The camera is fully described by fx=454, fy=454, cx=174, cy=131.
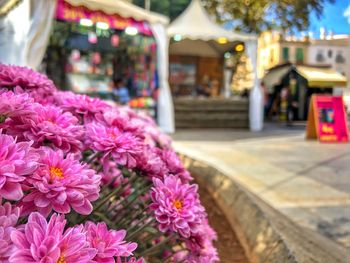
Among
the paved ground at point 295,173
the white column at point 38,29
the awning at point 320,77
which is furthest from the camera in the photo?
the awning at point 320,77

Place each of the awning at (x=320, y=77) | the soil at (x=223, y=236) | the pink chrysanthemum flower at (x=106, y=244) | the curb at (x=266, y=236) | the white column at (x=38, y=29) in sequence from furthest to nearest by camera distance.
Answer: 1. the awning at (x=320, y=77)
2. the white column at (x=38, y=29)
3. the soil at (x=223, y=236)
4. the curb at (x=266, y=236)
5. the pink chrysanthemum flower at (x=106, y=244)

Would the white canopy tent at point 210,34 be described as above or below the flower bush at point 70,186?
above

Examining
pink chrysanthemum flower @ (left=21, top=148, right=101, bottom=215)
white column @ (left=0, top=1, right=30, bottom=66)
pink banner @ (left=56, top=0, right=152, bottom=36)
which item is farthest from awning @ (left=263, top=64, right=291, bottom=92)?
pink chrysanthemum flower @ (left=21, top=148, right=101, bottom=215)

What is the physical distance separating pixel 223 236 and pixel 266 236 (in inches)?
27.3

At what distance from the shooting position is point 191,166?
4.34m

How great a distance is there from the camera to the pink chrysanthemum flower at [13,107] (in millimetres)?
1075

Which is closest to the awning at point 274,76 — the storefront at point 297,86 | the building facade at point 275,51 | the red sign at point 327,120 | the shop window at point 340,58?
the storefront at point 297,86

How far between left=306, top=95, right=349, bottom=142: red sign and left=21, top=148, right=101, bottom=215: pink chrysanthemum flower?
9082 mm

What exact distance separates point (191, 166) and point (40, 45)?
329cm

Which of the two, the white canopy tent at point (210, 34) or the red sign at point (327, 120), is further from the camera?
the white canopy tent at point (210, 34)

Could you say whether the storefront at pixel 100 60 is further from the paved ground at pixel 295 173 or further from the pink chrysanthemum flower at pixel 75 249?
the pink chrysanthemum flower at pixel 75 249

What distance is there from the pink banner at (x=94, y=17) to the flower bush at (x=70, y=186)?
660cm

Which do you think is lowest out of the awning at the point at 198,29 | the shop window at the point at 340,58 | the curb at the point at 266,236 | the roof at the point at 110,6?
the curb at the point at 266,236

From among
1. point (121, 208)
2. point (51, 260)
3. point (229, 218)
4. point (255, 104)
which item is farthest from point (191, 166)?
point (255, 104)
